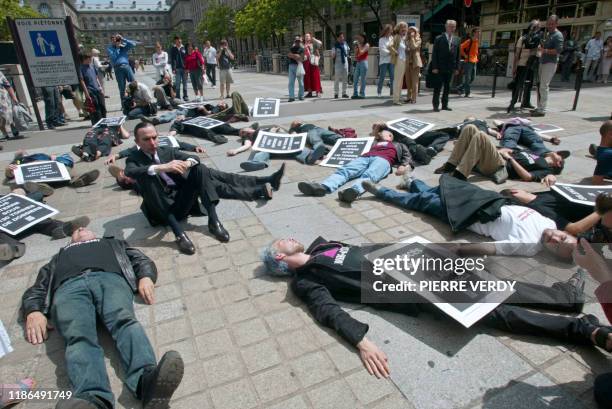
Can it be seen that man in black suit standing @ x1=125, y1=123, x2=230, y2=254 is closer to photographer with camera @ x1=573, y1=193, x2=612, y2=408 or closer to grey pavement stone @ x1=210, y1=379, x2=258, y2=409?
grey pavement stone @ x1=210, y1=379, x2=258, y2=409

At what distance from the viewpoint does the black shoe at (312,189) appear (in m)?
5.16

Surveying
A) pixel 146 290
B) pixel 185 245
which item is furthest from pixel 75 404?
pixel 185 245

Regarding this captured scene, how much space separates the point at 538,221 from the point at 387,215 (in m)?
1.56

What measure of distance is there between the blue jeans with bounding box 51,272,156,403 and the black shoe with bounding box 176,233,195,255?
0.85 metres

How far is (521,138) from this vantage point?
6.60 meters

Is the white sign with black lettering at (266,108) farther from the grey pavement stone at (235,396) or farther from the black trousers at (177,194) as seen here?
the grey pavement stone at (235,396)

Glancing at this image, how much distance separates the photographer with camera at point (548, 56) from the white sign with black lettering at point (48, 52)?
12230 millimetres

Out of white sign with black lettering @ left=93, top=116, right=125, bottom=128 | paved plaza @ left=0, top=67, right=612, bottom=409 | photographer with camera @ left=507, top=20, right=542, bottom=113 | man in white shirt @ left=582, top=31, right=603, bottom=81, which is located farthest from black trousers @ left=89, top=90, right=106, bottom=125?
man in white shirt @ left=582, top=31, right=603, bottom=81

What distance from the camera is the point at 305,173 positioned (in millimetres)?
6258

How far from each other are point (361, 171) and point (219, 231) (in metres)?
2.49

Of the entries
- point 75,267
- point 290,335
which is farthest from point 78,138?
point 290,335

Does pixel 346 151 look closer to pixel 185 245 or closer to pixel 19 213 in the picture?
pixel 185 245

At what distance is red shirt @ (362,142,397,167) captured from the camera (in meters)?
6.04

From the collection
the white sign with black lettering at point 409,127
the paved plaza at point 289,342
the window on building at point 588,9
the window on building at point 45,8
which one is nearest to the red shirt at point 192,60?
the white sign with black lettering at point 409,127
